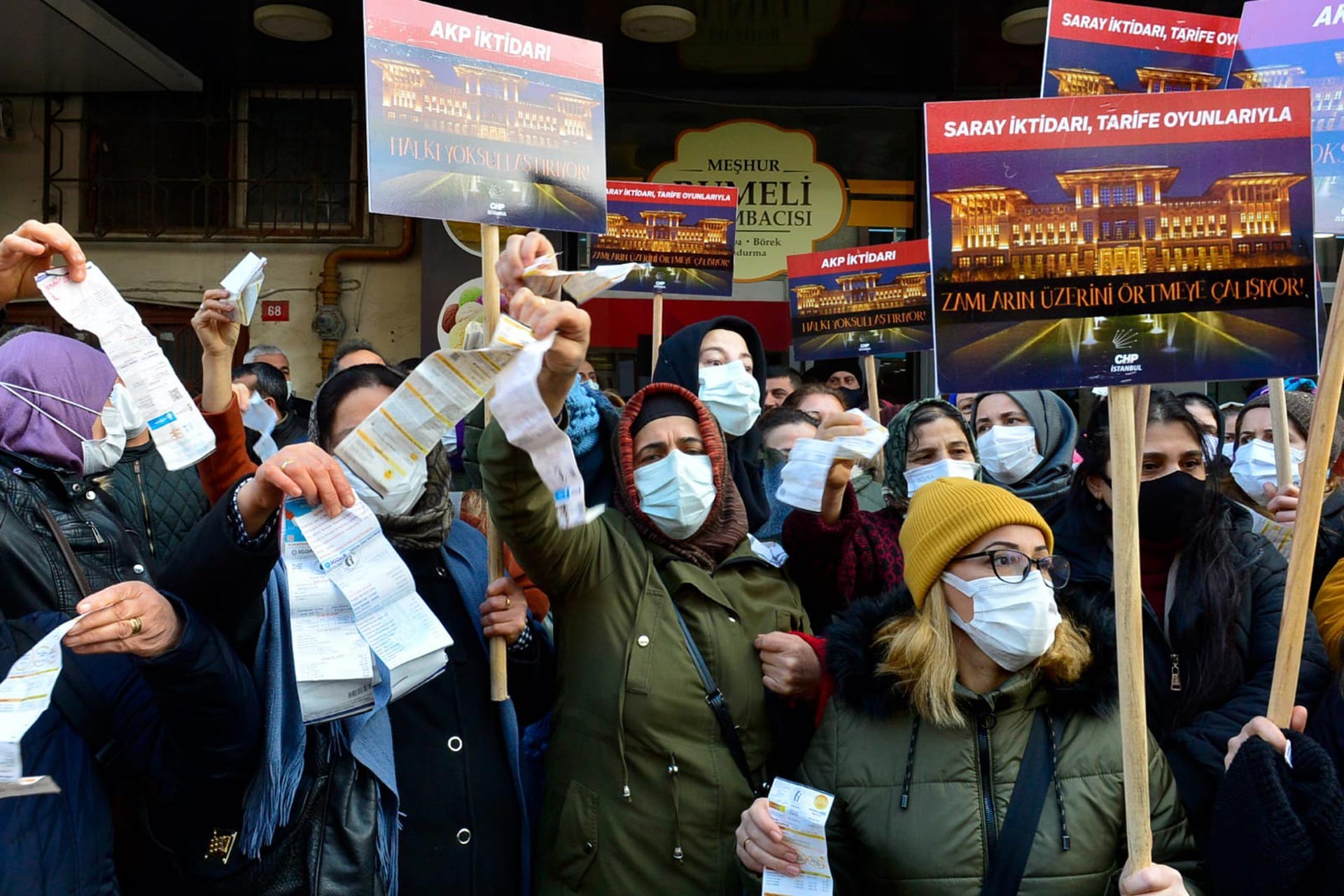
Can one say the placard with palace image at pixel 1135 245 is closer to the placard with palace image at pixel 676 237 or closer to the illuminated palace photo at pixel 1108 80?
the illuminated palace photo at pixel 1108 80

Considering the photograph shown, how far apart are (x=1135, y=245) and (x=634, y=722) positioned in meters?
1.47

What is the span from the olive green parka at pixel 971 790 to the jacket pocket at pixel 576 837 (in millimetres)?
488

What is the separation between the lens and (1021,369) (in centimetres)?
235

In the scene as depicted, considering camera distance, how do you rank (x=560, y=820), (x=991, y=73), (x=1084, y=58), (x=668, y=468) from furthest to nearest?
1. (x=991, y=73)
2. (x=1084, y=58)
3. (x=668, y=468)
4. (x=560, y=820)

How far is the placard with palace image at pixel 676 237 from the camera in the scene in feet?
18.2

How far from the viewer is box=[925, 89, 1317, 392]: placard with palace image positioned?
2332 millimetres

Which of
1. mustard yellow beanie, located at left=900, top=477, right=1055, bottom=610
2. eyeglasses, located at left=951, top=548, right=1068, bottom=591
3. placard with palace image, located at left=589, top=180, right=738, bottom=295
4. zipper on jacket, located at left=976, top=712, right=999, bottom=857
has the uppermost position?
placard with palace image, located at left=589, top=180, right=738, bottom=295

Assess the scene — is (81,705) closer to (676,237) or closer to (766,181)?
(676,237)

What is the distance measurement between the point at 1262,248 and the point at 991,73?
23.8 ft

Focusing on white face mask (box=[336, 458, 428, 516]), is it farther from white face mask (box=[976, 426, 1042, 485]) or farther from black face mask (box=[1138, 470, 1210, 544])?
white face mask (box=[976, 426, 1042, 485])

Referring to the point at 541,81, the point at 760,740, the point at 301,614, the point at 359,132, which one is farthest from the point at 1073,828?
the point at 359,132

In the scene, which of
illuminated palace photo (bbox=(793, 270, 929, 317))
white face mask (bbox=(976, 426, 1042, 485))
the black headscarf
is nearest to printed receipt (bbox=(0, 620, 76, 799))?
the black headscarf

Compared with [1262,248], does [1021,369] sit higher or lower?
lower

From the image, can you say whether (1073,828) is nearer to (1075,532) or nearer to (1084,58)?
(1075,532)
